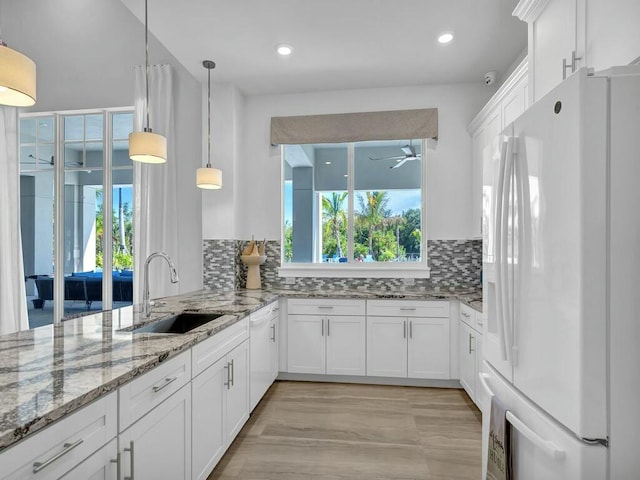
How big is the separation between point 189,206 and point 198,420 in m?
2.74

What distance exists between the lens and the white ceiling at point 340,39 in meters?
2.60

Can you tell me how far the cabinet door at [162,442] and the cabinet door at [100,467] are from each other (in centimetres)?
4

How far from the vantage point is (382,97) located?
3.96 metres

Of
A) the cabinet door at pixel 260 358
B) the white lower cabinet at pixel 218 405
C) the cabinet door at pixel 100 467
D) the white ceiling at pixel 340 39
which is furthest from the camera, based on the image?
the cabinet door at pixel 260 358

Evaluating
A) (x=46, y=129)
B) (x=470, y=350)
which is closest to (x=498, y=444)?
(x=470, y=350)

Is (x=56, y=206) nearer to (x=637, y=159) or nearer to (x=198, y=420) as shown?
(x=198, y=420)

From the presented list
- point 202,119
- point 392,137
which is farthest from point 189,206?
point 392,137

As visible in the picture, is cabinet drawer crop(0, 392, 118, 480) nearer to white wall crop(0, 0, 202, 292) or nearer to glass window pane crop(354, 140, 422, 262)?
white wall crop(0, 0, 202, 292)

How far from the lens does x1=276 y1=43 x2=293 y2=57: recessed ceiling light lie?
310 cm

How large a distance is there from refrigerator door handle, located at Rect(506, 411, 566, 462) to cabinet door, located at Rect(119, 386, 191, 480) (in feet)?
4.42

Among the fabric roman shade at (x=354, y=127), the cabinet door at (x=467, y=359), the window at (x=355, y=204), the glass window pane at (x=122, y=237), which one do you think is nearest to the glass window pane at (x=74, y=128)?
the glass window pane at (x=122, y=237)

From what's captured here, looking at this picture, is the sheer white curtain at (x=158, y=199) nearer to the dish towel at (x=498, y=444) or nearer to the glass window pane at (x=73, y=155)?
the glass window pane at (x=73, y=155)

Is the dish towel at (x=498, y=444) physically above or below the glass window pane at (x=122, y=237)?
below

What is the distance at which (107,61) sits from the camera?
4172 mm
